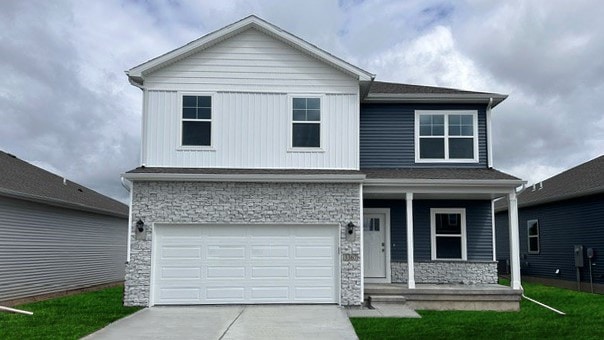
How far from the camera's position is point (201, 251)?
14.3 meters

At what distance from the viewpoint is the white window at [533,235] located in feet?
74.3

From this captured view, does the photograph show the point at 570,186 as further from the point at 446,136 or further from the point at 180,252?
the point at 180,252

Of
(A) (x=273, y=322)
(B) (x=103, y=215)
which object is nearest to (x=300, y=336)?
(A) (x=273, y=322)

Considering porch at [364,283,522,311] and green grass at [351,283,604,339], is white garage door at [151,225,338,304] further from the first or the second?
green grass at [351,283,604,339]

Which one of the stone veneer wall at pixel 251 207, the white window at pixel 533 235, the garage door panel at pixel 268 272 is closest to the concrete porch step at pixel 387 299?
the stone veneer wall at pixel 251 207

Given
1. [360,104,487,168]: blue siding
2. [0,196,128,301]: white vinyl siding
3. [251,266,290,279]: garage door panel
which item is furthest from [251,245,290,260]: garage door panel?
[0,196,128,301]: white vinyl siding

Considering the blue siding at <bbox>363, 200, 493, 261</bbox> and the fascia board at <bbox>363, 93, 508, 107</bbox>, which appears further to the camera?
the blue siding at <bbox>363, 200, 493, 261</bbox>

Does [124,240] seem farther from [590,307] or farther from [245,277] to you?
[590,307]

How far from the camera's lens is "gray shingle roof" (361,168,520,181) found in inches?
584

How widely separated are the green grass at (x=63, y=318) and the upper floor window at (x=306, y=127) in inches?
215

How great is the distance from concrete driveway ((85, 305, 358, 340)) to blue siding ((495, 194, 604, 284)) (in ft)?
31.1

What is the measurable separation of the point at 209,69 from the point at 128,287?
5.55m

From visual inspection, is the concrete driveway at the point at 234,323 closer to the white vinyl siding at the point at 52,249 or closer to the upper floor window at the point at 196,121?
the upper floor window at the point at 196,121

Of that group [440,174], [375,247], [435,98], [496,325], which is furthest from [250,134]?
[496,325]
